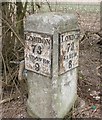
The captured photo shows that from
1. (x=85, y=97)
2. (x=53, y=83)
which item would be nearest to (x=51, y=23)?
(x=53, y=83)

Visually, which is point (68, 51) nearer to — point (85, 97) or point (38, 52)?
point (38, 52)

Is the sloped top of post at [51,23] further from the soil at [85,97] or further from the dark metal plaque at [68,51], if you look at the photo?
the soil at [85,97]

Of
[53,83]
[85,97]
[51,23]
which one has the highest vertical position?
[51,23]

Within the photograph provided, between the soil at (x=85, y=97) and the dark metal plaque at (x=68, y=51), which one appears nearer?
the dark metal plaque at (x=68, y=51)

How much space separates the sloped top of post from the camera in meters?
2.72

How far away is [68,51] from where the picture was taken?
293 cm

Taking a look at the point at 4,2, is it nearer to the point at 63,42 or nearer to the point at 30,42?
the point at 30,42

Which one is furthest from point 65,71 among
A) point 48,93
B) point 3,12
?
point 3,12

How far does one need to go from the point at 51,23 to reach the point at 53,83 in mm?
665

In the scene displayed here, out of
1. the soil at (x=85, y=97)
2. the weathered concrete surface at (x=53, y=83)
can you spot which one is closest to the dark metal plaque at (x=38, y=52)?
the weathered concrete surface at (x=53, y=83)

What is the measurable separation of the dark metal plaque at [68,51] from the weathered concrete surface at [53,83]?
52 mm

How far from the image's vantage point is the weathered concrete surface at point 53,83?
2.76 meters

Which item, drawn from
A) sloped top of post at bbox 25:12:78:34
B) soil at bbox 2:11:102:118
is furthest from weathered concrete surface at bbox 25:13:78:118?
soil at bbox 2:11:102:118

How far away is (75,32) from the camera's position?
300 cm
